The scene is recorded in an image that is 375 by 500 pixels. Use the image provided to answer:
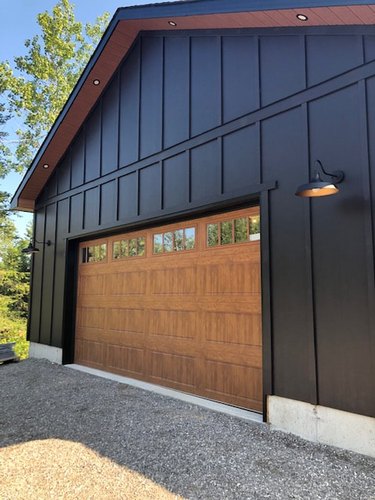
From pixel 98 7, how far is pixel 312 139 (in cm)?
1887

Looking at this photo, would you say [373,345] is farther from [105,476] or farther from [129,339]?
Result: [129,339]

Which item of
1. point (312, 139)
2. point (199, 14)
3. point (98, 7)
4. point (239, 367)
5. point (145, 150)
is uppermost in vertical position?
point (98, 7)

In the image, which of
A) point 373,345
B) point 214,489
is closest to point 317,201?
point 373,345

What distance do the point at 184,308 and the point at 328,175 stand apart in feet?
9.14

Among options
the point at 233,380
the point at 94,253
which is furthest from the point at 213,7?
the point at 94,253

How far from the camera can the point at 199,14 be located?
486cm

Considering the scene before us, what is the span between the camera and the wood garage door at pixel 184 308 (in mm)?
4586

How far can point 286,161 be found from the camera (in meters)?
4.15

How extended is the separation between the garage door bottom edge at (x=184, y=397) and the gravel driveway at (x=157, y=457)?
14cm

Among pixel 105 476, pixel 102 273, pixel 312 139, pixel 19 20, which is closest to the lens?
pixel 105 476

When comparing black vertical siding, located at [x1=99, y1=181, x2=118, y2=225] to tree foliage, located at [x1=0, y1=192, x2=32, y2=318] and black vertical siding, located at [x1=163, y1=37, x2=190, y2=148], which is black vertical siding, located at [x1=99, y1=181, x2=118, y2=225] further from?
tree foliage, located at [x1=0, y1=192, x2=32, y2=318]

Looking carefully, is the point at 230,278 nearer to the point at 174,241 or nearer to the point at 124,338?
the point at 174,241

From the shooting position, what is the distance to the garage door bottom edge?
14.0 ft

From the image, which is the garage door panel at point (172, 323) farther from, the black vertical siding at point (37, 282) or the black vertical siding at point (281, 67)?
the black vertical siding at point (37, 282)
